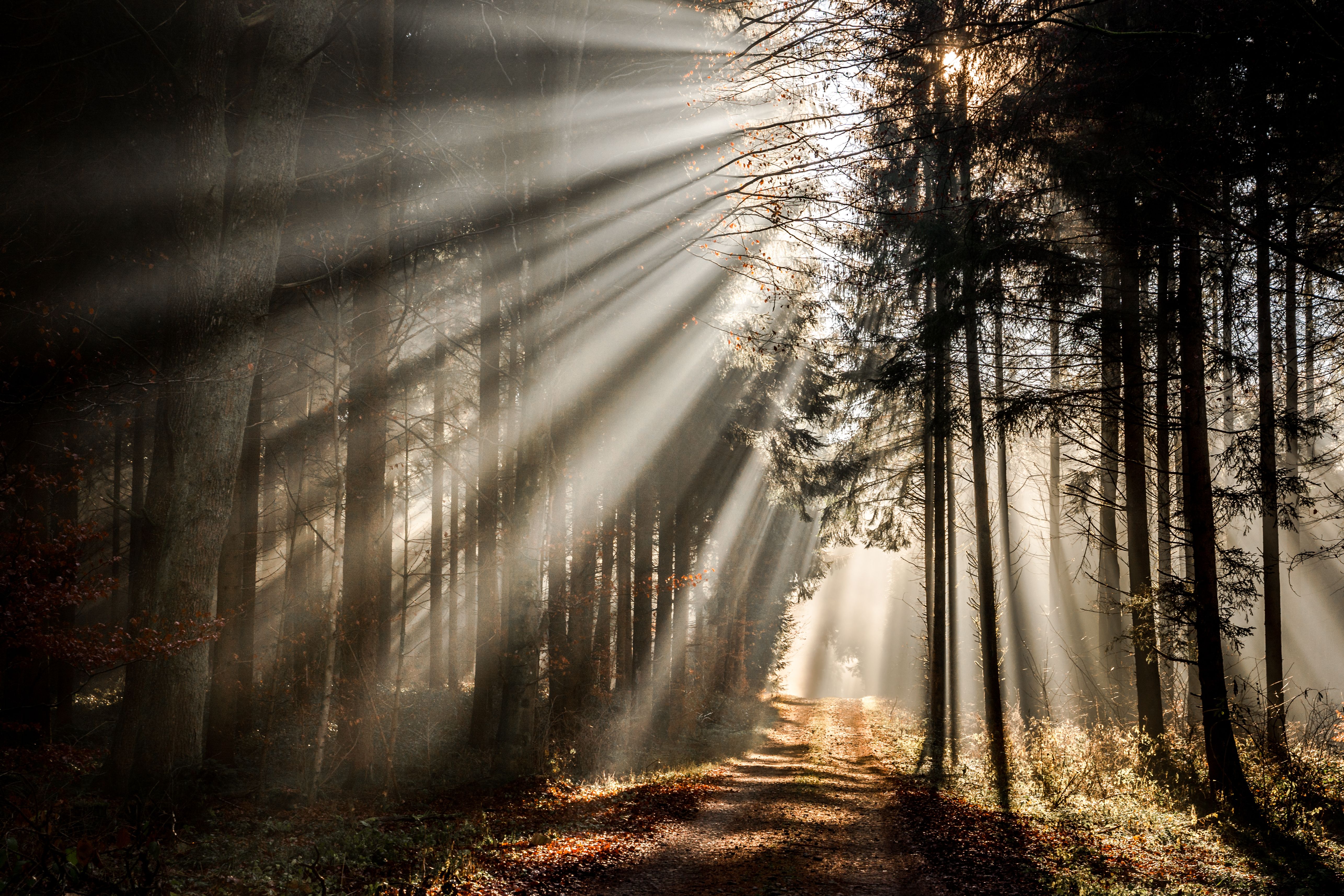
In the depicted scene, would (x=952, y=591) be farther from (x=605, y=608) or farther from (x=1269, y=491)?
(x=605, y=608)

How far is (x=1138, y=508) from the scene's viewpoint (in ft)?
34.5

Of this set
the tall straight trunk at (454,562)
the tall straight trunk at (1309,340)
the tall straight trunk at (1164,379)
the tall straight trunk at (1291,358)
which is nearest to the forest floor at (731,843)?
the tall straight trunk at (1164,379)

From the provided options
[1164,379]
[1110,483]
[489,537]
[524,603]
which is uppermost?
[1164,379]

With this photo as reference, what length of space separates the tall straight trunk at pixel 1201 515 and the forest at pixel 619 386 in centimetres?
8

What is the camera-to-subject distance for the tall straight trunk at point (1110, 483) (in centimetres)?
972

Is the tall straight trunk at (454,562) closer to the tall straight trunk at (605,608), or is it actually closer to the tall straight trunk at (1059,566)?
the tall straight trunk at (605,608)

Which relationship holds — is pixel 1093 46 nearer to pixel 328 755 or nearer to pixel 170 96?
pixel 170 96

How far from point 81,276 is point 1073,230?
15.2m

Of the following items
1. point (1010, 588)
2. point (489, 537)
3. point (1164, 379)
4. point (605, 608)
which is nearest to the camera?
point (1164, 379)

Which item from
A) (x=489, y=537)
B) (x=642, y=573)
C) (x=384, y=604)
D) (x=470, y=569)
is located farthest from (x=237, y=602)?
(x=470, y=569)

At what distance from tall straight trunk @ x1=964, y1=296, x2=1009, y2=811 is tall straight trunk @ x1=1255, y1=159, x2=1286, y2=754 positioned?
3316 millimetres

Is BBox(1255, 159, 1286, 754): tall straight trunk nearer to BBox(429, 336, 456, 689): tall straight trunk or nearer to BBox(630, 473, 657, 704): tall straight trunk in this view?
BBox(630, 473, 657, 704): tall straight trunk

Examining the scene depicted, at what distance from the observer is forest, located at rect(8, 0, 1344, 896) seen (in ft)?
20.5

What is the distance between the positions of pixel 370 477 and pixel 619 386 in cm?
590
